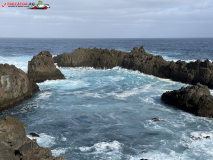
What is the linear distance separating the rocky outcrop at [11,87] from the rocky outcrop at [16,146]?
9926 mm

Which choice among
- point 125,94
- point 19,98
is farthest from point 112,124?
point 19,98

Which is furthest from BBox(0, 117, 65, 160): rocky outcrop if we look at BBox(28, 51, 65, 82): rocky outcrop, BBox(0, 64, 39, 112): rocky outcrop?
BBox(28, 51, 65, 82): rocky outcrop

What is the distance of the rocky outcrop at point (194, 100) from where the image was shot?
57.1ft

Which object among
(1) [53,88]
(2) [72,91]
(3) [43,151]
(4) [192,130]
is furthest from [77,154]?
(1) [53,88]

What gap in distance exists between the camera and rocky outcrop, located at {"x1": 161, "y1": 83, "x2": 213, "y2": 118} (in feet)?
57.1

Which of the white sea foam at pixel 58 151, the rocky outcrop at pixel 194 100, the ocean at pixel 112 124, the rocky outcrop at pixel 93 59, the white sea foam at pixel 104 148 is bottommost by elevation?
the white sea foam at pixel 58 151

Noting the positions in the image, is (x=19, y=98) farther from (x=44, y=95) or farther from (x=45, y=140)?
(x=45, y=140)

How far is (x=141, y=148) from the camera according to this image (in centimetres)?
1240

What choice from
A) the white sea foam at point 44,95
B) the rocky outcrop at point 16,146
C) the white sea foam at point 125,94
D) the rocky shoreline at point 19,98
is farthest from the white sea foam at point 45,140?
the white sea foam at point 125,94

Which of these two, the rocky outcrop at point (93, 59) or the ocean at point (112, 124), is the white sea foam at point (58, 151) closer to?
the ocean at point (112, 124)

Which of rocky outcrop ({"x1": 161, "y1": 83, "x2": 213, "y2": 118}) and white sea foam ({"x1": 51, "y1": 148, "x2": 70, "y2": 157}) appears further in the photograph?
rocky outcrop ({"x1": 161, "y1": 83, "x2": 213, "y2": 118})

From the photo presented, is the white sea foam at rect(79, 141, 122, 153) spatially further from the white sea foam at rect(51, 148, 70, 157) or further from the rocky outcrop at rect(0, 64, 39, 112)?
the rocky outcrop at rect(0, 64, 39, 112)

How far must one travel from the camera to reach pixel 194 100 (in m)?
18.3

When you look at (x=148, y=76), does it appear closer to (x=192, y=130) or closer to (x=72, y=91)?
(x=72, y=91)
